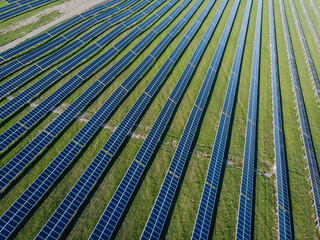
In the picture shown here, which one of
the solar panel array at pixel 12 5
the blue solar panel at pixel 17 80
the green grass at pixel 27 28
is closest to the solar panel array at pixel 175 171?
the blue solar panel at pixel 17 80

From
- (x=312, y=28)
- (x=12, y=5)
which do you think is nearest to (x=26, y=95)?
(x=12, y=5)

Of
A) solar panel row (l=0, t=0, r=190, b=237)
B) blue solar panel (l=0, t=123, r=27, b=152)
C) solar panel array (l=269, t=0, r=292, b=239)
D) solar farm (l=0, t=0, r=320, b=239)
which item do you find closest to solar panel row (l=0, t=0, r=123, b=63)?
solar farm (l=0, t=0, r=320, b=239)

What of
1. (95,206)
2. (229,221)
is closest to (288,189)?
(229,221)

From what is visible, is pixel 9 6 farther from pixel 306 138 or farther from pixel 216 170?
pixel 306 138

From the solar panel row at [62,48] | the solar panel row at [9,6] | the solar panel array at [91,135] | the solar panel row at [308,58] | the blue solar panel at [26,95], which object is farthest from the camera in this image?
the solar panel row at [9,6]

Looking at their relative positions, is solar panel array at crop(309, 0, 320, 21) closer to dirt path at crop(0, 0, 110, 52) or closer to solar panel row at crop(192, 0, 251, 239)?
solar panel row at crop(192, 0, 251, 239)

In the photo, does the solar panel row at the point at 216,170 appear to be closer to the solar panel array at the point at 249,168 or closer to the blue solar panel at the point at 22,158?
the solar panel array at the point at 249,168

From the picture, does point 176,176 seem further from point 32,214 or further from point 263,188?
point 32,214
